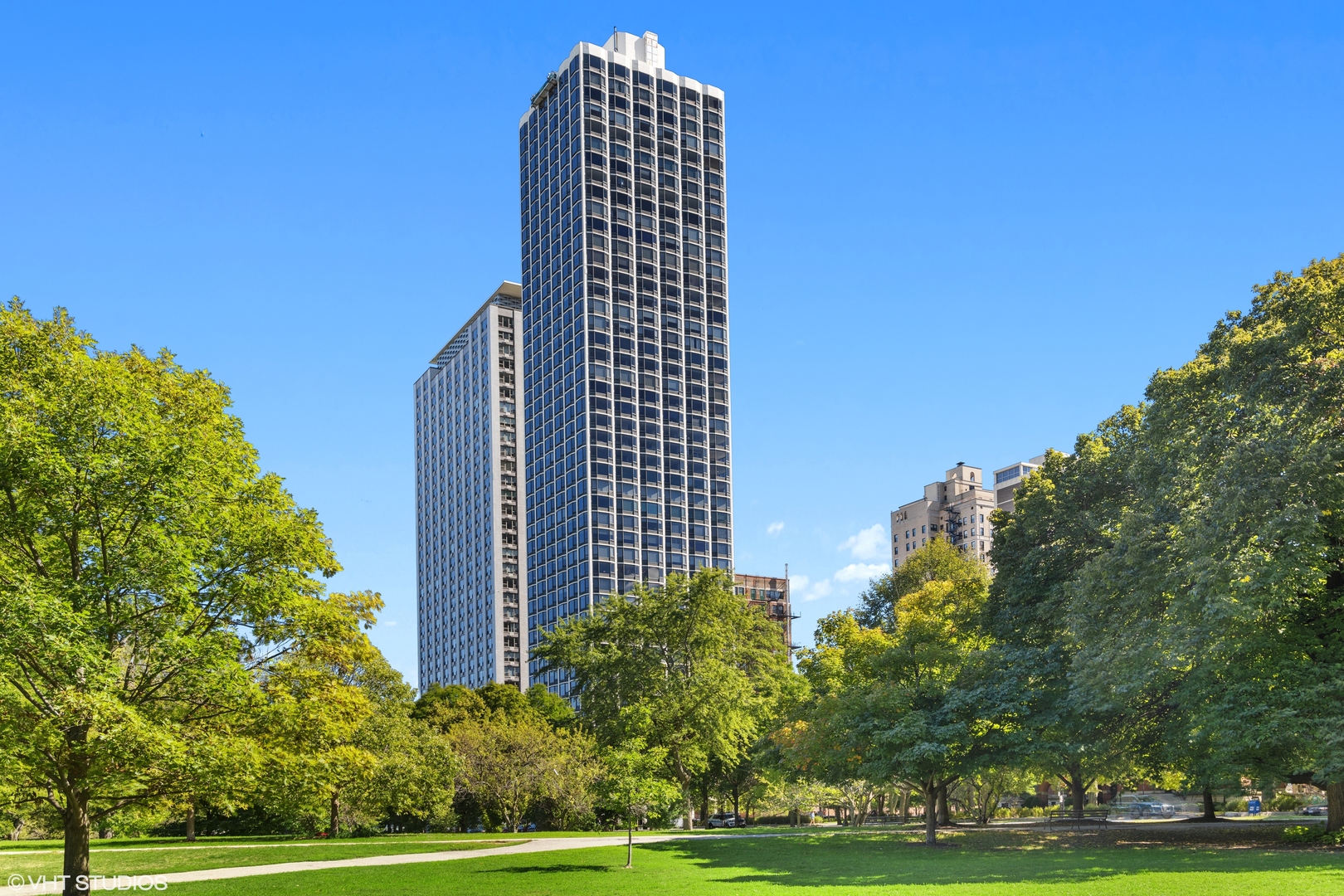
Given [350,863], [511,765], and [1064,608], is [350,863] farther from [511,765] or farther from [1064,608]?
[1064,608]

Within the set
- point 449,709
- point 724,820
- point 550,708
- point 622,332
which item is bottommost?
point 724,820

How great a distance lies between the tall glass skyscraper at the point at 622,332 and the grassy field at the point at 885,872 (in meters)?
110

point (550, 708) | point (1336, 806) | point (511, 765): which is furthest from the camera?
point (550, 708)

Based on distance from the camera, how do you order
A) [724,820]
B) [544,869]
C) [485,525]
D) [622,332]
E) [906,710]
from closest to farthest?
[544,869] → [906,710] → [724,820] → [622,332] → [485,525]

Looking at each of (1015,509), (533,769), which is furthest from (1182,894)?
(533,769)

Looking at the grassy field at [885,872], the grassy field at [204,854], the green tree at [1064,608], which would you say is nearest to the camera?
the grassy field at [885,872]

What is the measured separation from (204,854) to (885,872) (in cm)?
2451

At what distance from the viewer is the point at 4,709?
18.6 metres

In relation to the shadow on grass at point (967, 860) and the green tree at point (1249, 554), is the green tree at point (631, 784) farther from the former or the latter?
the green tree at point (1249, 554)

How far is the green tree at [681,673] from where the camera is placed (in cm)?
5338

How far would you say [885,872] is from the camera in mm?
29281

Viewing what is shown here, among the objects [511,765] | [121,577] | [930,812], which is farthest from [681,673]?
[121,577]

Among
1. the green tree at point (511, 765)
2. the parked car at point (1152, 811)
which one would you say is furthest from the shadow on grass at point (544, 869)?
the parked car at point (1152, 811)

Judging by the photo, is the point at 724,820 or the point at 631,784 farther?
the point at 724,820
